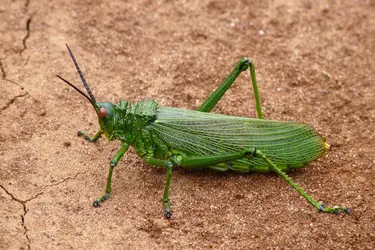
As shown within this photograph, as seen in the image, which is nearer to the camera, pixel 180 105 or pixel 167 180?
pixel 167 180

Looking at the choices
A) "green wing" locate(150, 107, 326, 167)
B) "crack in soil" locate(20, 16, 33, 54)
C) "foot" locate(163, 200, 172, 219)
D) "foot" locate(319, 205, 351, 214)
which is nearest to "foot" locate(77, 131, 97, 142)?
"green wing" locate(150, 107, 326, 167)

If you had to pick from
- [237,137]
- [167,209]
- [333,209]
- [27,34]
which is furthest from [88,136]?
[333,209]

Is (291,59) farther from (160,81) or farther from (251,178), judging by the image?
(251,178)

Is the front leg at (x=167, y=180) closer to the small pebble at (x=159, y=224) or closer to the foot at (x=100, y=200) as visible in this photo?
the small pebble at (x=159, y=224)

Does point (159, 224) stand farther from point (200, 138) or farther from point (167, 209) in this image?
point (200, 138)

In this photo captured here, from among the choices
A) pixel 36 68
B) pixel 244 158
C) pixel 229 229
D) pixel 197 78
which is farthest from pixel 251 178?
pixel 36 68

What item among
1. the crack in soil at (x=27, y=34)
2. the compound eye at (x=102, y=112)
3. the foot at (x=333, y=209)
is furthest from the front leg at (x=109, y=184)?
the crack in soil at (x=27, y=34)
